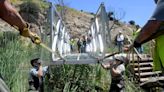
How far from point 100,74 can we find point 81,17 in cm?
4984

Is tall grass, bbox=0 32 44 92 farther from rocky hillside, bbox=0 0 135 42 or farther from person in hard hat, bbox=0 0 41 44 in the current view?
rocky hillside, bbox=0 0 135 42

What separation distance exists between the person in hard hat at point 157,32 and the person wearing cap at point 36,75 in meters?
9.10

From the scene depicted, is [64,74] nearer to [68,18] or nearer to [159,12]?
[159,12]

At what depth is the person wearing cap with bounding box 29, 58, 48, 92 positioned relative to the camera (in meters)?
13.0

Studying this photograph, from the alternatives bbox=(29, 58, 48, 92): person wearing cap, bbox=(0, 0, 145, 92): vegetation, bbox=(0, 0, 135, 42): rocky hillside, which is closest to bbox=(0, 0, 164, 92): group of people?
bbox=(0, 0, 145, 92): vegetation

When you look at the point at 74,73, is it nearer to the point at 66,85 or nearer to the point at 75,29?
the point at 66,85

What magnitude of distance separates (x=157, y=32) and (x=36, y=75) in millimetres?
9685

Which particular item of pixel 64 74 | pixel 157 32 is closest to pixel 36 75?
pixel 64 74

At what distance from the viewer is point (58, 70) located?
14.5 metres

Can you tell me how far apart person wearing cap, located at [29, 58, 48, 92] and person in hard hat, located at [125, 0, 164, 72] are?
910 centimetres

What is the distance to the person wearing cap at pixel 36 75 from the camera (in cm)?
1304

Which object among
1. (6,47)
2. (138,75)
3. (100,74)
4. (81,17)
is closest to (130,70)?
(138,75)

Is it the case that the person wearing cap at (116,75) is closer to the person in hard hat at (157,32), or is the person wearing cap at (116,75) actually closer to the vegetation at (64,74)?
the vegetation at (64,74)

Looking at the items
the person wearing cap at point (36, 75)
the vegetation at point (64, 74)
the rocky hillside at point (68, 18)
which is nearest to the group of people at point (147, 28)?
the vegetation at point (64, 74)
